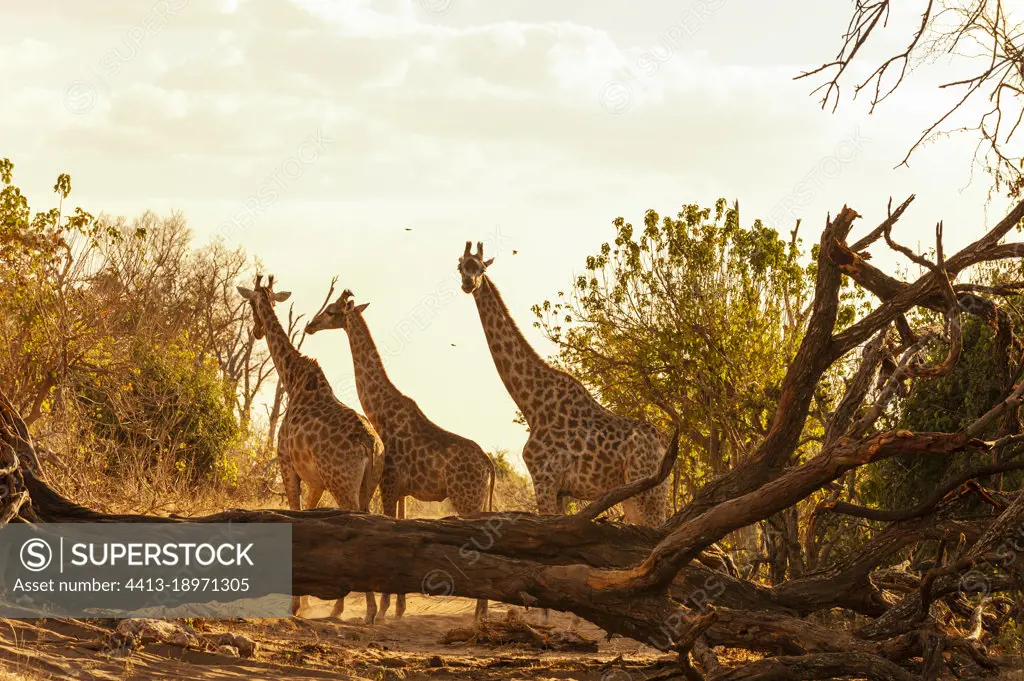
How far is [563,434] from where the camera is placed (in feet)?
37.0

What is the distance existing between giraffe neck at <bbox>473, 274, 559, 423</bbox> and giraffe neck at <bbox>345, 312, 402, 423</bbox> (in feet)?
5.37

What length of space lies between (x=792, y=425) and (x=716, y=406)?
211 inches

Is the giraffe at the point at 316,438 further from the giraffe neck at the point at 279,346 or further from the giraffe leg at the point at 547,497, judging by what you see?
the giraffe leg at the point at 547,497

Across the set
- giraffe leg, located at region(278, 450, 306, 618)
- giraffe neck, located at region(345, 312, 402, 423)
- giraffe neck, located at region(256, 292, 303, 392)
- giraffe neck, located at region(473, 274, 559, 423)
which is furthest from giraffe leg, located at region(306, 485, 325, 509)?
giraffe neck, located at region(473, 274, 559, 423)

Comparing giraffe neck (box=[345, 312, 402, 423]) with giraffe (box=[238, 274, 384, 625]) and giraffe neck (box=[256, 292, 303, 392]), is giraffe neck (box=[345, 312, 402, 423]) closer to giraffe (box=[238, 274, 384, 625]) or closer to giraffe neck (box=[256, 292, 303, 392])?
giraffe (box=[238, 274, 384, 625])

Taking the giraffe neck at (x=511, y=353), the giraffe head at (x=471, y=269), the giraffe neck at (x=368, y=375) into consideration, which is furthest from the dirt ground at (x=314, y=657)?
the giraffe head at (x=471, y=269)

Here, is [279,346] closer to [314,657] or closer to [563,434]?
[563,434]

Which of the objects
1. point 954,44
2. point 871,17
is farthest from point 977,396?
point 871,17

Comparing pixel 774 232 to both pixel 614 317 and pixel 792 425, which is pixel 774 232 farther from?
pixel 792 425

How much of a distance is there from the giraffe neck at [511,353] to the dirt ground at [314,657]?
249 cm

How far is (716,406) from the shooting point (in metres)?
13.9

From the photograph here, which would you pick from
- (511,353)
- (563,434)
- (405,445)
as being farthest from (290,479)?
(563,434)

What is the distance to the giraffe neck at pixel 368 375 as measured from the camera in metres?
12.9

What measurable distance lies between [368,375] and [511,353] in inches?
78.2
